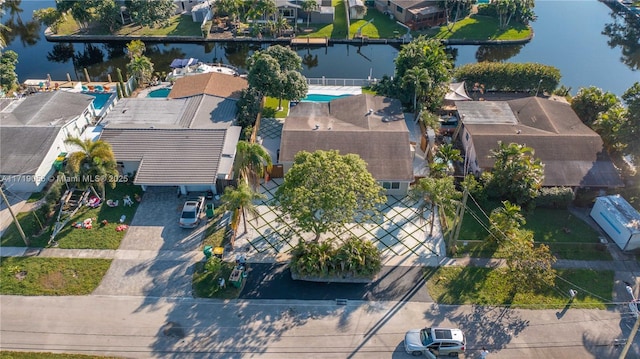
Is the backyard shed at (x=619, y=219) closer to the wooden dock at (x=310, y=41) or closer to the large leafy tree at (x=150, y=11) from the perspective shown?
the wooden dock at (x=310, y=41)

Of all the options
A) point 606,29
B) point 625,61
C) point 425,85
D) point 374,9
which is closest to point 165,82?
point 425,85

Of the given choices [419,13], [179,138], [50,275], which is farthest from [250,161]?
[419,13]

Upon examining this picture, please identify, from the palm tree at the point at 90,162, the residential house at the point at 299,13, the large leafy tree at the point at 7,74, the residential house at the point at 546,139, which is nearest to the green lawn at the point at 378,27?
the residential house at the point at 299,13

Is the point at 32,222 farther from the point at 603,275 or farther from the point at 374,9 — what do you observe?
the point at 374,9

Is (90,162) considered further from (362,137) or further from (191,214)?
(362,137)

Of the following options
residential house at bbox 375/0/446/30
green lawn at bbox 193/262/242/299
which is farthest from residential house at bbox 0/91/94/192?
residential house at bbox 375/0/446/30
